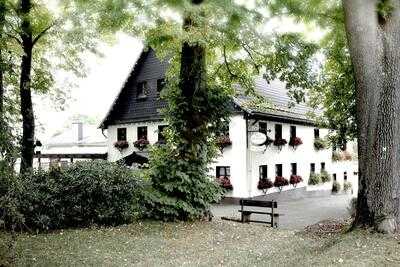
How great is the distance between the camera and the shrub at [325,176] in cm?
3400

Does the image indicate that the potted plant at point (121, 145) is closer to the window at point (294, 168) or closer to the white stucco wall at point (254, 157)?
the white stucco wall at point (254, 157)

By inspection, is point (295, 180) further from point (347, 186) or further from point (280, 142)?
point (347, 186)

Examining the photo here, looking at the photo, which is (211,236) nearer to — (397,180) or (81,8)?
(397,180)

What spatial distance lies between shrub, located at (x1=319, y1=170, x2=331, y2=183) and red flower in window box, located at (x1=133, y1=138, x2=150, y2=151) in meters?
12.9

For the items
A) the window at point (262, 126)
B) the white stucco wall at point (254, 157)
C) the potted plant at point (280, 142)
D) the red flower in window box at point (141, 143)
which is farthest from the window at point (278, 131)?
the red flower in window box at point (141, 143)

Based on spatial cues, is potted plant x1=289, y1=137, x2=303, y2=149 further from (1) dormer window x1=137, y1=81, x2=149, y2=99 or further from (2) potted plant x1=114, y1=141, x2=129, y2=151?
(2) potted plant x1=114, y1=141, x2=129, y2=151

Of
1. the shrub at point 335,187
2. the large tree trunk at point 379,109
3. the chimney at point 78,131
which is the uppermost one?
the chimney at point 78,131

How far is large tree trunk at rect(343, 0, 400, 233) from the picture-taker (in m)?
9.37

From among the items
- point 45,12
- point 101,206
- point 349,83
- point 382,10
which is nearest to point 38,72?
point 45,12

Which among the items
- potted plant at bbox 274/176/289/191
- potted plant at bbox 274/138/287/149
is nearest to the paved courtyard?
potted plant at bbox 274/176/289/191

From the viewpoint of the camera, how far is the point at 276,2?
41.4 feet

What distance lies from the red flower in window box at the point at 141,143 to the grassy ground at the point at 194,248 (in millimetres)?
19088

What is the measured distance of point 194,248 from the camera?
9930 mm

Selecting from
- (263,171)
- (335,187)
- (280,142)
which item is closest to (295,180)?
(280,142)
